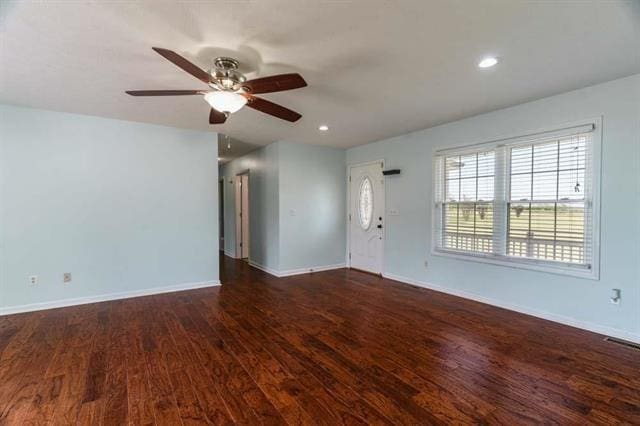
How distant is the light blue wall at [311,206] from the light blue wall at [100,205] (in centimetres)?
128

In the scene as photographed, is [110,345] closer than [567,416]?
No

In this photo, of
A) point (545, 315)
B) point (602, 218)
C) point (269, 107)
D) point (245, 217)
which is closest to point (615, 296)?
point (545, 315)

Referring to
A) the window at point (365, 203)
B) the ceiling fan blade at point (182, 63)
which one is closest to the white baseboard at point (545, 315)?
the window at point (365, 203)

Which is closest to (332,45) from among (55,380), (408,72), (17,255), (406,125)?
(408,72)

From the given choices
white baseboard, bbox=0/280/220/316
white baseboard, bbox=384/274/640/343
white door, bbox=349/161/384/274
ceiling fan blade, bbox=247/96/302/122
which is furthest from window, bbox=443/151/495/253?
white baseboard, bbox=0/280/220/316

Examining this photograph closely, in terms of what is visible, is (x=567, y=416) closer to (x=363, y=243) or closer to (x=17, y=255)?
(x=363, y=243)

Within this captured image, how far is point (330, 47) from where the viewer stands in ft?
7.15

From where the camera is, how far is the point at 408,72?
2613 mm

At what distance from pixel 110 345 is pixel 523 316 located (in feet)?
14.4

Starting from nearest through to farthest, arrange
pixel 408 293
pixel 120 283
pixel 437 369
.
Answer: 1. pixel 437 369
2. pixel 120 283
3. pixel 408 293

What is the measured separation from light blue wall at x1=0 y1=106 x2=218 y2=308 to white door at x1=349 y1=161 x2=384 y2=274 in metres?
2.71

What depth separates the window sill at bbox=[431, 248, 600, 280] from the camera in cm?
302

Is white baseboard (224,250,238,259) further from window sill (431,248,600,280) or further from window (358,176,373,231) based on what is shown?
window sill (431,248,600,280)

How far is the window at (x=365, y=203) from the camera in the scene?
18.4 feet
